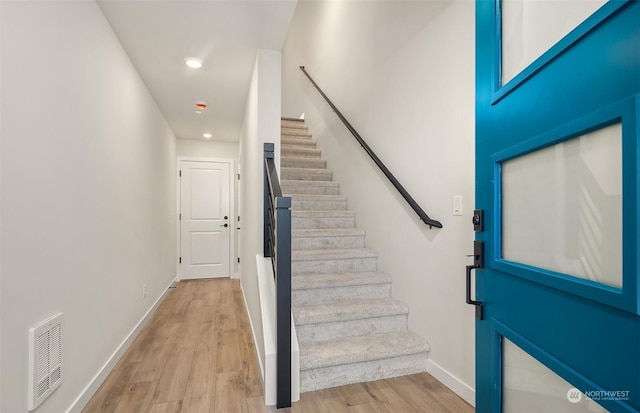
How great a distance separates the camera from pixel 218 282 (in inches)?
200

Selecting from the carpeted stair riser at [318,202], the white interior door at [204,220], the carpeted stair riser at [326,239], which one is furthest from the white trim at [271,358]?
the white interior door at [204,220]

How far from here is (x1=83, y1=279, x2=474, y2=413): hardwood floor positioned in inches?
68.0

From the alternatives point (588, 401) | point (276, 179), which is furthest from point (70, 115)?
point (588, 401)

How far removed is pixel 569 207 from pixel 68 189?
6.96ft

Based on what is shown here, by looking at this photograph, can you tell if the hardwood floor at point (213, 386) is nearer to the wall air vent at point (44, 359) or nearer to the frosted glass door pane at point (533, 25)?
the wall air vent at point (44, 359)

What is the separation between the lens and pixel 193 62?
8.52 feet

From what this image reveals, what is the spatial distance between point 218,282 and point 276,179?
367 centimetres

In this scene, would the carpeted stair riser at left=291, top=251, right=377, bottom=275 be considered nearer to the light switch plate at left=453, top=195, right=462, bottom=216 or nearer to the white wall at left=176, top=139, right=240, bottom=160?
the light switch plate at left=453, top=195, right=462, bottom=216

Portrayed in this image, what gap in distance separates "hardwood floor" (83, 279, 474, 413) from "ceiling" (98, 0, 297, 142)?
238 centimetres

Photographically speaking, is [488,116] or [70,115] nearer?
[488,116]

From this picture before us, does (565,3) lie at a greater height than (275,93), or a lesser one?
lesser

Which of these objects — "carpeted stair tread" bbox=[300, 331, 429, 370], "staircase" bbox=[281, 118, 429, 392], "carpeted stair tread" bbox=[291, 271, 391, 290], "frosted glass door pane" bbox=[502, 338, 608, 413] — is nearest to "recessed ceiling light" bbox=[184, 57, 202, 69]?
"staircase" bbox=[281, 118, 429, 392]

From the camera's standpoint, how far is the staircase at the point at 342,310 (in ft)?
6.38

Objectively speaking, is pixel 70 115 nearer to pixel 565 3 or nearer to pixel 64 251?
pixel 64 251
